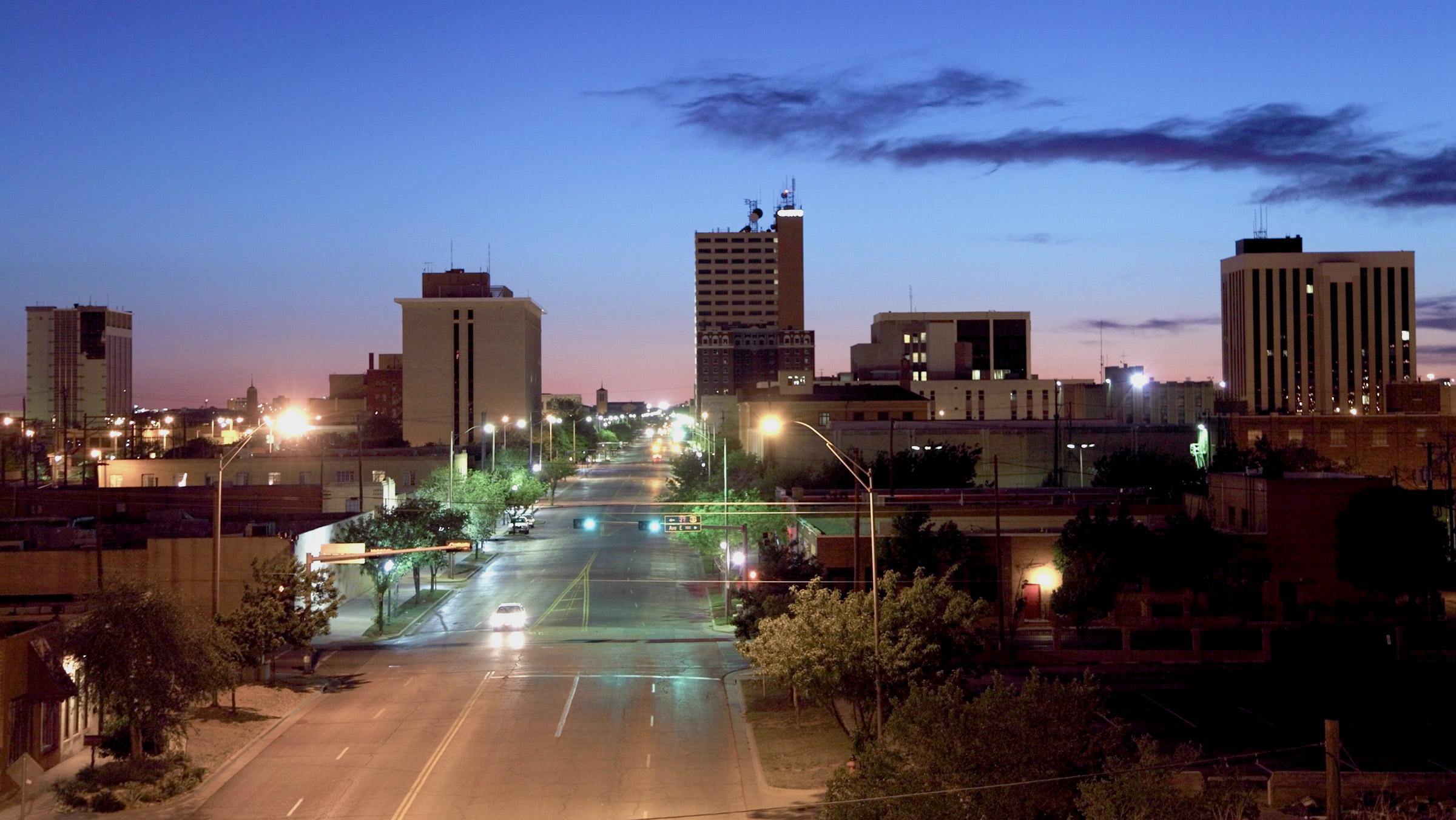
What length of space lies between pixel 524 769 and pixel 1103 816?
48.5ft

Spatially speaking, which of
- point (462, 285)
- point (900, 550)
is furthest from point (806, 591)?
point (462, 285)

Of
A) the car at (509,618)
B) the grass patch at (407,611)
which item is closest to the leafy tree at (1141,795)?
the car at (509,618)

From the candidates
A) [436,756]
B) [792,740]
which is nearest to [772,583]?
[792,740]

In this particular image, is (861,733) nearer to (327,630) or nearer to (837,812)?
(837,812)

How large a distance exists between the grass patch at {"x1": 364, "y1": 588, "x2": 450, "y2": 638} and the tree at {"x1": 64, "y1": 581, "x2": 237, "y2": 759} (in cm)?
1955

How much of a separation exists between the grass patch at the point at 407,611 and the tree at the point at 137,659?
64.2ft

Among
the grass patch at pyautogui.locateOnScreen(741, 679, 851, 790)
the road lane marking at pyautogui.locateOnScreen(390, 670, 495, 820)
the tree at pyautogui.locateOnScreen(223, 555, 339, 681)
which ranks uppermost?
the tree at pyautogui.locateOnScreen(223, 555, 339, 681)

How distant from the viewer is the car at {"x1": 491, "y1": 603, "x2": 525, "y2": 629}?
48406 millimetres

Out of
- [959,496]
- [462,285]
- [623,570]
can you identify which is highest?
[462,285]

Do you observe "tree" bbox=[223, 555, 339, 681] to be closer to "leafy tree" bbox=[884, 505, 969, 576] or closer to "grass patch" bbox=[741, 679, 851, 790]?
"grass patch" bbox=[741, 679, 851, 790]

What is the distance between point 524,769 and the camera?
27078mm

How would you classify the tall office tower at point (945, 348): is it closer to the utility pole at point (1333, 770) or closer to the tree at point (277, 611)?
the tree at point (277, 611)

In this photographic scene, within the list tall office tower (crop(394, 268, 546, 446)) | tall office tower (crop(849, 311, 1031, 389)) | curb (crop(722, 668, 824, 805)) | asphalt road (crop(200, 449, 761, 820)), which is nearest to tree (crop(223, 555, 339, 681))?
asphalt road (crop(200, 449, 761, 820))

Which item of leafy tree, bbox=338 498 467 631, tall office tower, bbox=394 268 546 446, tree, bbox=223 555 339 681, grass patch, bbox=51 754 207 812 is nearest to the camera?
grass patch, bbox=51 754 207 812
